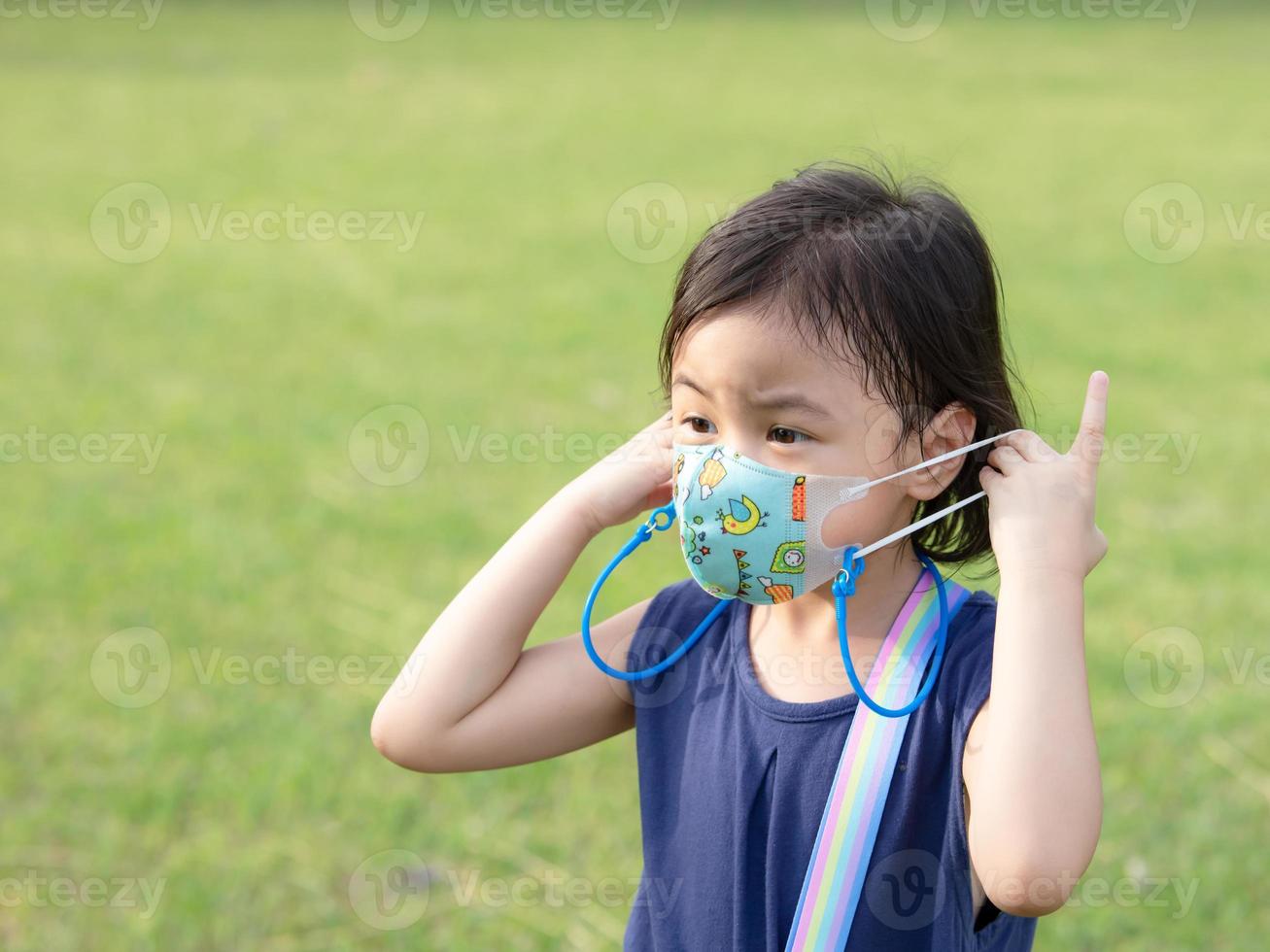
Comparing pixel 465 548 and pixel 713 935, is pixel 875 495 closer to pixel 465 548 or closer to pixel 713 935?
pixel 713 935

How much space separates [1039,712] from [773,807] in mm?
365

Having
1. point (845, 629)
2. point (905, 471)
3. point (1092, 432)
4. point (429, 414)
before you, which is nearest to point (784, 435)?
point (905, 471)

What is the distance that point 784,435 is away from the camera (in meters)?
1.76

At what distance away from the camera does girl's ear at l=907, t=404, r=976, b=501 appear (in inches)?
71.8

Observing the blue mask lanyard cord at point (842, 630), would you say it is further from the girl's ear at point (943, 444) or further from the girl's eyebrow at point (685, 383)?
the girl's eyebrow at point (685, 383)

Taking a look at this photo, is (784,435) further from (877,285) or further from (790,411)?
(877,285)

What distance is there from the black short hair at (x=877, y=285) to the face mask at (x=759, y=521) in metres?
0.09

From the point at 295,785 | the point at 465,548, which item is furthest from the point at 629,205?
the point at 295,785

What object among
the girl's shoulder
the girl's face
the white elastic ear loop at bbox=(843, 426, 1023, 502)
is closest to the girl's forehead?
the girl's face

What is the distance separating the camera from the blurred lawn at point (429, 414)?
10.7ft

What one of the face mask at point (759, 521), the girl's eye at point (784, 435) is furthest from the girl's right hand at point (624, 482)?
the girl's eye at point (784, 435)

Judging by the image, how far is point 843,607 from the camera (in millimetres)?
1775

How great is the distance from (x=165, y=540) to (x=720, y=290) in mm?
3404

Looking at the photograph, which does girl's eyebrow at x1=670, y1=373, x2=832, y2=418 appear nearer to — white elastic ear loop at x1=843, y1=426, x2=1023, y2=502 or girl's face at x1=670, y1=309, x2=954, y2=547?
girl's face at x1=670, y1=309, x2=954, y2=547
